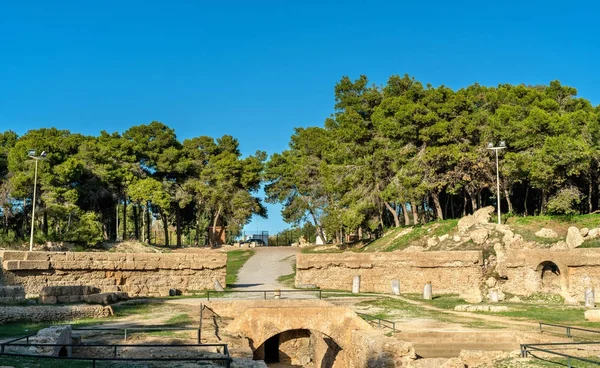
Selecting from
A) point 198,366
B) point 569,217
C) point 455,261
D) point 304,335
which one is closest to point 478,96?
point 569,217

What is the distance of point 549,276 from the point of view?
26000 mm

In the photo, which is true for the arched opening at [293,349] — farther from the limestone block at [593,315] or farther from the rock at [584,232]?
the rock at [584,232]

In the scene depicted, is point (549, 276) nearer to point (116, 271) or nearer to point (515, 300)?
point (515, 300)

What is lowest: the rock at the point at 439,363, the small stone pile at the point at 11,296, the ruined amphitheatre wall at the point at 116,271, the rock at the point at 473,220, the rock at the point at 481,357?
the rock at the point at 439,363

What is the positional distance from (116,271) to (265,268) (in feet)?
47.1

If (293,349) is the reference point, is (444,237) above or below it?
above

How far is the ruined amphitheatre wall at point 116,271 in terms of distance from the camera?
23.0 meters

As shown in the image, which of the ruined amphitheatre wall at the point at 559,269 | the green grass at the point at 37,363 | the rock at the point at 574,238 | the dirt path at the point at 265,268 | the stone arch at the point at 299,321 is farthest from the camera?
the dirt path at the point at 265,268

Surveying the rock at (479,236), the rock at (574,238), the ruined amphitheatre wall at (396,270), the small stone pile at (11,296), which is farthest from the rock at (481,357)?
the rock at (479,236)

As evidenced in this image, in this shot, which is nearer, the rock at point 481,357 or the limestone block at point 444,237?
the rock at point 481,357

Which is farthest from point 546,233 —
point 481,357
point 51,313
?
point 51,313

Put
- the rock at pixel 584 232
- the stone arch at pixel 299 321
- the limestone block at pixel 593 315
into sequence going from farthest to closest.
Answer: the rock at pixel 584 232
the stone arch at pixel 299 321
the limestone block at pixel 593 315

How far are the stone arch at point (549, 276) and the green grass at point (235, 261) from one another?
15192mm

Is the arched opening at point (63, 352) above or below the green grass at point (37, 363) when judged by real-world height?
below
